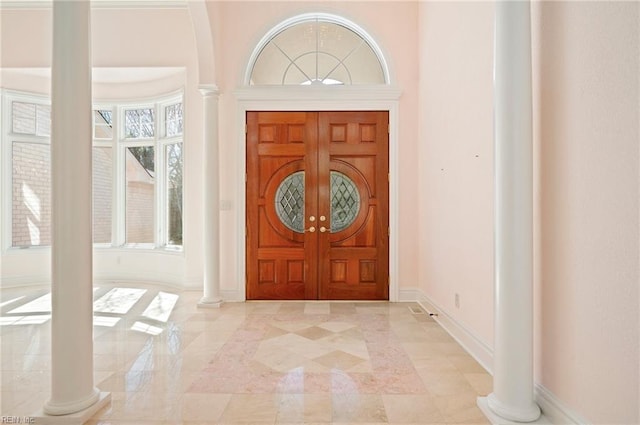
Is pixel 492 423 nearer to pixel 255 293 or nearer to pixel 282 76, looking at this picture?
pixel 255 293

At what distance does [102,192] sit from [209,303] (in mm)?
3282

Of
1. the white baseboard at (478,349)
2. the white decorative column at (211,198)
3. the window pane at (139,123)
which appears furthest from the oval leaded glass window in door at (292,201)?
the window pane at (139,123)

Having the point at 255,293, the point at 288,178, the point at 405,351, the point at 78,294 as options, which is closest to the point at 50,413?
the point at 78,294

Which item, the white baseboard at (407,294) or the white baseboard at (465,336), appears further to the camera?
the white baseboard at (407,294)

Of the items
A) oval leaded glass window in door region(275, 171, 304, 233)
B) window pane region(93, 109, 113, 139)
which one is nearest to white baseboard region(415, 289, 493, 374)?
oval leaded glass window in door region(275, 171, 304, 233)

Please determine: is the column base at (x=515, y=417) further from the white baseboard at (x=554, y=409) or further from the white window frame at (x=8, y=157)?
the white window frame at (x=8, y=157)

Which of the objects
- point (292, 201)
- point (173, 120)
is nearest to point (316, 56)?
point (292, 201)

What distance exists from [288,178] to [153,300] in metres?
2.40

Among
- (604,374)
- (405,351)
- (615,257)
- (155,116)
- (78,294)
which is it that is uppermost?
(155,116)

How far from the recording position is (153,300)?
15.3 ft

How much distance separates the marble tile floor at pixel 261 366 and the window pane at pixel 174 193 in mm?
1673

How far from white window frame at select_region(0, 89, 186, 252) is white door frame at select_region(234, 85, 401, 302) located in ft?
4.41

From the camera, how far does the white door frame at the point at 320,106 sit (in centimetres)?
450

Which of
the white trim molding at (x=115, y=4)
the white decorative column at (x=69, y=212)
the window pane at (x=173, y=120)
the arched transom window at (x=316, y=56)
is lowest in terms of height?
the white decorative column at (x=69, y=212)
